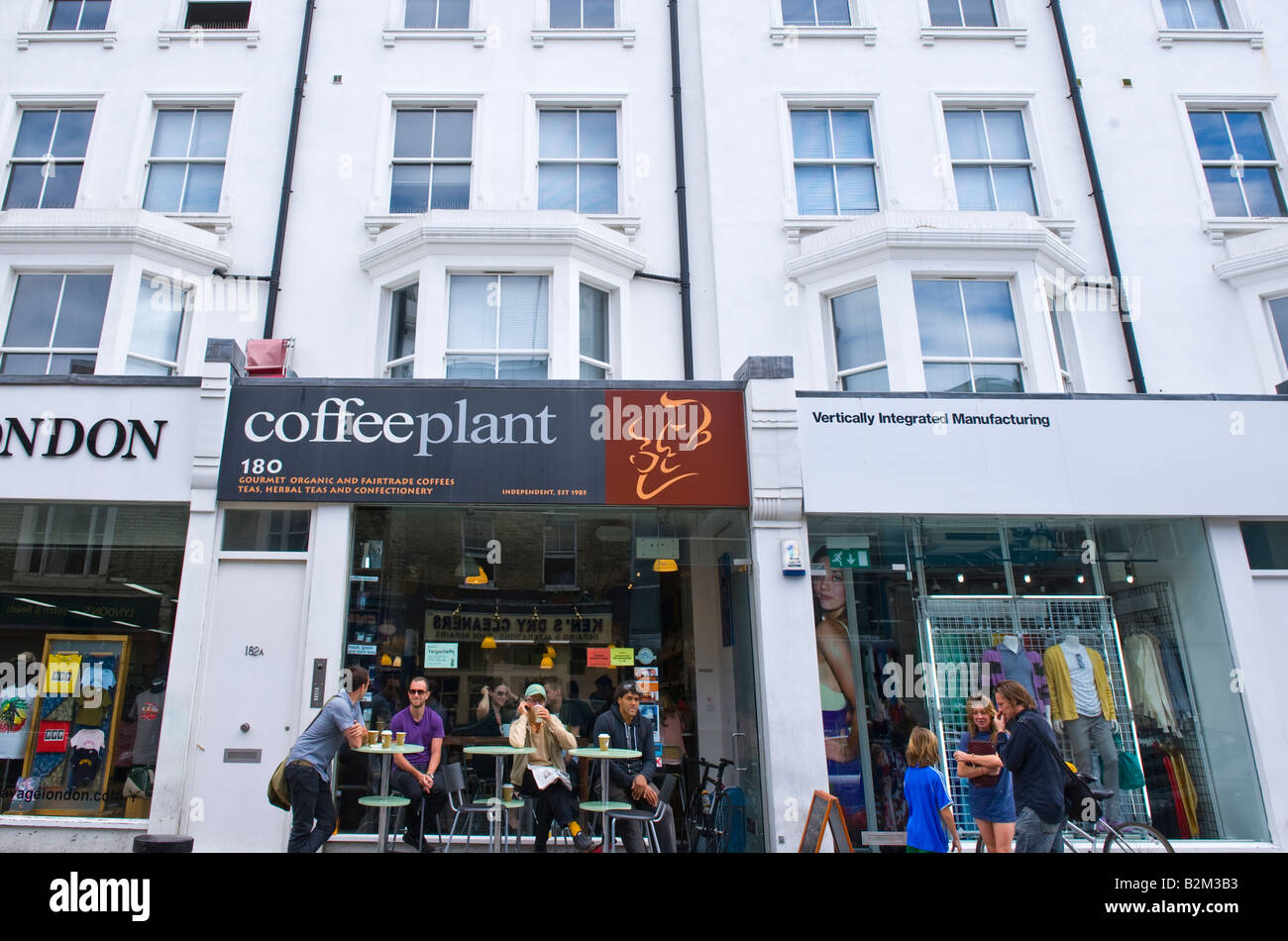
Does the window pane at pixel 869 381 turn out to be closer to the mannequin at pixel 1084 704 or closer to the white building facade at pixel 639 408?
the white building facade at pixel 639 408

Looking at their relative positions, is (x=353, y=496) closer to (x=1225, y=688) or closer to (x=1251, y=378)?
(x=1225, y=688)

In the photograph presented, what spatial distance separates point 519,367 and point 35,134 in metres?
7.54

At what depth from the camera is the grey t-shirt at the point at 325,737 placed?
635 cm

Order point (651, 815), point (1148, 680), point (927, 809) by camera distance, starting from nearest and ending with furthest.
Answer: point (927, 809) < point (651, 815) < point (1148, 680)

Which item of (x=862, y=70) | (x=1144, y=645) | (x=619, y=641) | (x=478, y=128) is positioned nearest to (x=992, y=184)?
(x=862, y=70)

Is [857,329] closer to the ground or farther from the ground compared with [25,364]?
farther from the ground

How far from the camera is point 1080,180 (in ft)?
34.2

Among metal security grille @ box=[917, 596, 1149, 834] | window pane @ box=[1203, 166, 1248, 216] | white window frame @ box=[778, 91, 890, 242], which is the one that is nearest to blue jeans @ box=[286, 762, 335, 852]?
metal security grille @ box=[917, 596, 1149, 834]

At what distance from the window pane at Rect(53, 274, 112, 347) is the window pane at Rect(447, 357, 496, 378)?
4111mm

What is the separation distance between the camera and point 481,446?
27.2 feet

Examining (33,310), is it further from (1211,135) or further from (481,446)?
(1211,135)

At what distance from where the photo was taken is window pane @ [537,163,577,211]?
10.4 meters

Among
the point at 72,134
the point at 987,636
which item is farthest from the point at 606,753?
the point at 72,134
